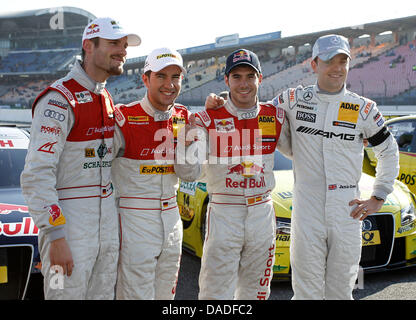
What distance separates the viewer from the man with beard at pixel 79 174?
1.93 m

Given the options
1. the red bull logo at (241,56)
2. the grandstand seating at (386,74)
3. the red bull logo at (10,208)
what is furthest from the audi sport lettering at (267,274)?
the grandstand seating at (386,74)

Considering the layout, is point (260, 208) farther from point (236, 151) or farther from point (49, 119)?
point (49, 119)

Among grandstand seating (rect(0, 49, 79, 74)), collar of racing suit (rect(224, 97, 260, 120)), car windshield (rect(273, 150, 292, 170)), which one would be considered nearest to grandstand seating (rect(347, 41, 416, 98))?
car windshield (rect(273, 150, 292, 170))

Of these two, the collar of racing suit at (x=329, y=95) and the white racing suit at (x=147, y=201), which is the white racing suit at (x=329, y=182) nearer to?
the collar of racing suit at (x=329, y=95)

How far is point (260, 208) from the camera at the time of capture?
2506mm

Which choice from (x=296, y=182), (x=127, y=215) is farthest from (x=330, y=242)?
(x=127, y=215)

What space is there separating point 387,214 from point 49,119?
10.3 feet

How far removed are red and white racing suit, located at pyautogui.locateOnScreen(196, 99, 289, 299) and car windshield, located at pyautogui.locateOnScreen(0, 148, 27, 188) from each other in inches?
73.9

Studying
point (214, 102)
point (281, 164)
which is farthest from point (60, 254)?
point (281, 164)

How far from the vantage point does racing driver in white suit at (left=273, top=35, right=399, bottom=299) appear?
250cm

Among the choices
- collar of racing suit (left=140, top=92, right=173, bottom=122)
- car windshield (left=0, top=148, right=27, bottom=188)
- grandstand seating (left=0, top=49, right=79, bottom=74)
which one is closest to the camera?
collar of racing suit (left=140, top=92, right=173, bottom=122)

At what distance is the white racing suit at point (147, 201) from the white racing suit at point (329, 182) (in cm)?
75

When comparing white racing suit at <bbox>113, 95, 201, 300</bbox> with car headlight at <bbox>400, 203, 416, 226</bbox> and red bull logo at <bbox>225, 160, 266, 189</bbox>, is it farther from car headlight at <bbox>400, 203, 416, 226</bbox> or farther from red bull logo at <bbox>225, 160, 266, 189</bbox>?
car headlight at <bbox>400, 203, 416, 226</bbox>

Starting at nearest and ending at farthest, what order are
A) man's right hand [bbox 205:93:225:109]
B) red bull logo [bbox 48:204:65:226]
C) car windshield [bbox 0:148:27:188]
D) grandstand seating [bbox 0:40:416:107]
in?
red bull logo [bbox 48:204:65:226] < man's right hand [bbox 205:93:225:109] < car windshield [bbox 0:148:27:188] < grandstand seating [bbox 0:40:416:107]
